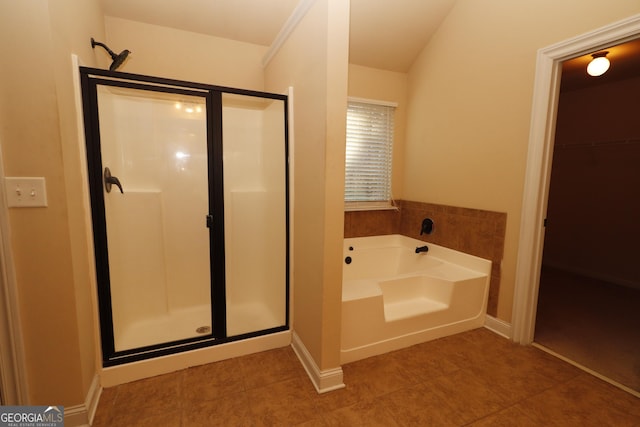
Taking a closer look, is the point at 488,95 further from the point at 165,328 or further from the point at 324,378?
the point at 165,328

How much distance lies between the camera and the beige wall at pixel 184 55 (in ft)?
7.23

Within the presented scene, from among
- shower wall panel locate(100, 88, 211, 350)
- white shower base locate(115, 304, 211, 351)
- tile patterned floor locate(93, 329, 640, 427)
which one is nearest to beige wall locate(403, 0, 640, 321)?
tile patterned floor locate(93, 329, 640, 427)

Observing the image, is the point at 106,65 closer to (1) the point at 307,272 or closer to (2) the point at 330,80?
(2) the point at 330,80

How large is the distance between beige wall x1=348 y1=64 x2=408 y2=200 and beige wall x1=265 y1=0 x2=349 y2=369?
3.71 feet

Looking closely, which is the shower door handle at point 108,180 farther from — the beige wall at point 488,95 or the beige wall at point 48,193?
the beige wall at point 488,95

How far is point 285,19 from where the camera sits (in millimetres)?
2326

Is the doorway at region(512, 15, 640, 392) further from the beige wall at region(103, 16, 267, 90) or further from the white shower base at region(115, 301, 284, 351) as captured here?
the beige wall at region(103, 16, 267, 90)

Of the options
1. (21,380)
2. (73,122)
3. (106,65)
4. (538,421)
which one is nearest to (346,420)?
(538,421)

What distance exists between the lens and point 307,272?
1.82 meters

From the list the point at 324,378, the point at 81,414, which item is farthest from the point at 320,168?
the point at 81,414

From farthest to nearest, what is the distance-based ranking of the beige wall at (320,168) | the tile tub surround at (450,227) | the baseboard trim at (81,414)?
the tile tub surround at (450,227) → the beige wall at (320,168) → the baseboard trim at (81,414)

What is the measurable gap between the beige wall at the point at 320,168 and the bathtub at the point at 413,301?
22 centimetres

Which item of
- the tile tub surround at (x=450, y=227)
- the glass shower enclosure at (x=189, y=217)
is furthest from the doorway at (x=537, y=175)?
the glass shower enclosure at (x=189, y=217)

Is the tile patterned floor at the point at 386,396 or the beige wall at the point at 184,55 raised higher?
the beige wall at the point at 184,55
